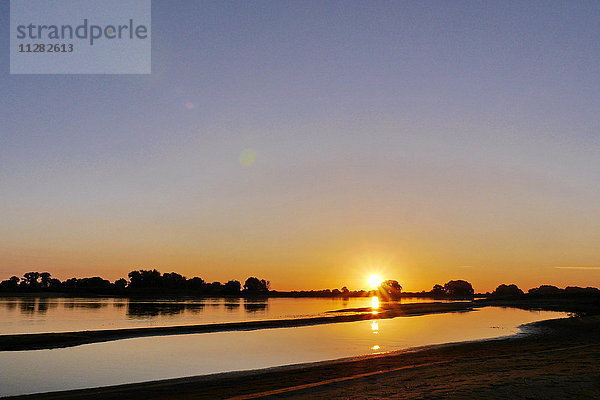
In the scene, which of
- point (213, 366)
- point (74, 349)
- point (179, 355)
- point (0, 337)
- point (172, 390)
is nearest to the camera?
point (172, 390)

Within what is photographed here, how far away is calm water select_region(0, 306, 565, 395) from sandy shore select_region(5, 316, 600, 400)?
3.86m

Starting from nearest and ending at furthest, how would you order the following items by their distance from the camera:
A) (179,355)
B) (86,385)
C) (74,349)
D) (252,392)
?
(252,392)
(86,385)
(179,355)
(74,349)

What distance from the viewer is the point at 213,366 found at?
99.1 ft

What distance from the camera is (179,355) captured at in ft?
115

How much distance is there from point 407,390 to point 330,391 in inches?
117

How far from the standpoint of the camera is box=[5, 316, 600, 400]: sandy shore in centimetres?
1663

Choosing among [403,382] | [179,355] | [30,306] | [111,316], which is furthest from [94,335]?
[30,306]

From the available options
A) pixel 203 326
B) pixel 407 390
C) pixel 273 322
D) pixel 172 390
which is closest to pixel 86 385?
pixel 172 390

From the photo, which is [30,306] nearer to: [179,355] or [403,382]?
[179,355]

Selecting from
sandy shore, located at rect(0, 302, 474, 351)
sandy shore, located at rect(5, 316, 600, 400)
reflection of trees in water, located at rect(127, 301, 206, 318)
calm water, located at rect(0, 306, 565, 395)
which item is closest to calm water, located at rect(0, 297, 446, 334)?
reflection of trees in water, located at rect(127, 301, 206, 318)

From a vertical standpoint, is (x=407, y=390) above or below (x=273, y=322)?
above

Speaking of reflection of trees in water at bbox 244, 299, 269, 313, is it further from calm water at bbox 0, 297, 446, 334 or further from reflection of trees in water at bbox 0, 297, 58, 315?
reflection of trees in water at bbox 0, 297, 58, 315

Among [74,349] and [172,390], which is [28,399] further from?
[74,349]

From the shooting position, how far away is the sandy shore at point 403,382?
54.6 feet
